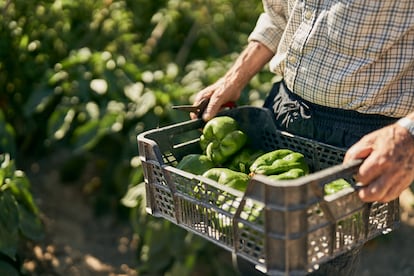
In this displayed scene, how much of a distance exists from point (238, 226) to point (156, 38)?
253 cm

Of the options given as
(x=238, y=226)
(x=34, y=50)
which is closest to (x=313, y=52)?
(x=238, y=226)

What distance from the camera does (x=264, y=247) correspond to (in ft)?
4.88

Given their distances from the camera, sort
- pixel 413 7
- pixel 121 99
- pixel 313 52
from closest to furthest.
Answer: pixel 413 7 < pixel 313 52 < pixel 121 99

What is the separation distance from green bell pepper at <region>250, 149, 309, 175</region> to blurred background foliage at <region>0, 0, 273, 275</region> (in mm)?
1204

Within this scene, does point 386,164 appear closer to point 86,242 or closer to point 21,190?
point 21,190

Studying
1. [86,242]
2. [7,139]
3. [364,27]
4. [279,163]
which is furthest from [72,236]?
[364,27]

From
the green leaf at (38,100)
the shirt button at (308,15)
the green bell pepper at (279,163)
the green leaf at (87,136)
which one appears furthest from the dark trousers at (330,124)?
the green leaf at (38,100)

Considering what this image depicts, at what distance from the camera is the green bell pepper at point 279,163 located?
1789 millimetres

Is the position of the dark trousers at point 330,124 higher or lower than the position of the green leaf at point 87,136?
higher

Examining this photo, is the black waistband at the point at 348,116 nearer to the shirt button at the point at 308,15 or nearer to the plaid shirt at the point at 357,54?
the plaid shirt at the point at 357,54

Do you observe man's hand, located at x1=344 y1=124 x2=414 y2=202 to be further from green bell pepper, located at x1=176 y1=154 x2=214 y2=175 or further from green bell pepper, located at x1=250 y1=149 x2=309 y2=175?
green bell pepper, located at x1=176 y1=154 x2=214 y2=175

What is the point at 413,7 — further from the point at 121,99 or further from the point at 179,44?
the point at 179,44

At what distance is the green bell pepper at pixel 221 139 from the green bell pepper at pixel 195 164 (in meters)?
0.07

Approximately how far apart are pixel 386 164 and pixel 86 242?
245 cm
